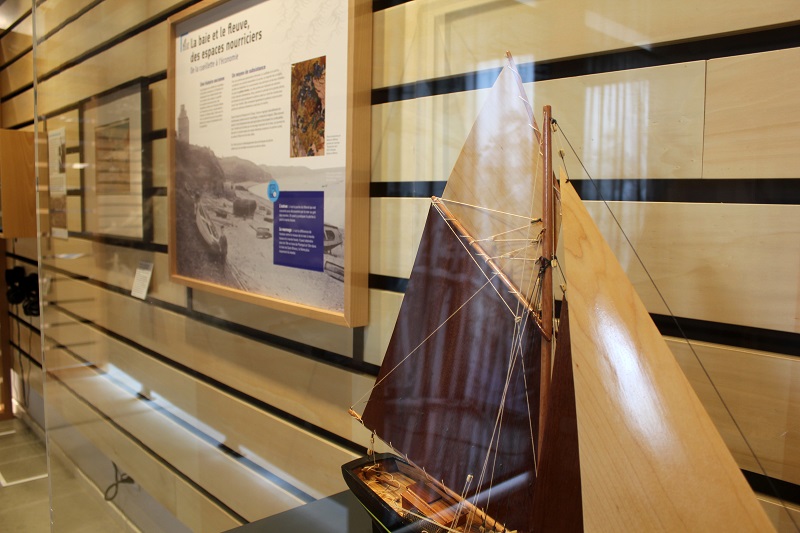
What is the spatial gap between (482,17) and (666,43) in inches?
11.0

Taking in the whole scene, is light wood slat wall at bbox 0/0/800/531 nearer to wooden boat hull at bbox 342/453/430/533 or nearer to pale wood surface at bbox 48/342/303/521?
pale wood surface at bbox 48/342/303/521

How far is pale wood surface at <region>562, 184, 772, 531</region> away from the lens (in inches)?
18.1

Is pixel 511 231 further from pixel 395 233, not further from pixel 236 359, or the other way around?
pixel 236 359

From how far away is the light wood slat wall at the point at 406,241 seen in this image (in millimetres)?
577

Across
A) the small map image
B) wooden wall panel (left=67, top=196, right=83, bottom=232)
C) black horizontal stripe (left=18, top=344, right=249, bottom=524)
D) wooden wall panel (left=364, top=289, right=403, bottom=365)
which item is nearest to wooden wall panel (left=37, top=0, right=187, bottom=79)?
wooden wall panel (left=67, top=196, right=83, bottom=232)

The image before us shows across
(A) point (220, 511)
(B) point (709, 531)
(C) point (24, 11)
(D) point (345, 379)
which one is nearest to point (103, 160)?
(C) point (24, 11)

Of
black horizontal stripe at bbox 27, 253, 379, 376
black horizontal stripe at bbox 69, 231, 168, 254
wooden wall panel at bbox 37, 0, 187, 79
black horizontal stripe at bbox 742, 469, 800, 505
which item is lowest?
black horizontal stripe at bbox 27, 253, 379, 376

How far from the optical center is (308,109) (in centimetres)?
111

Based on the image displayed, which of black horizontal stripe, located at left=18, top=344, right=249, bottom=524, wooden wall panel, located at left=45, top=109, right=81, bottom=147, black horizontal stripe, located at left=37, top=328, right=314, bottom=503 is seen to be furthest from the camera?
wooden wall panel, located at left=45, top=109, right=81, bottom=147

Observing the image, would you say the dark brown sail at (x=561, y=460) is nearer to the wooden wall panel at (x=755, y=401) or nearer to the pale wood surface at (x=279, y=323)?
the wooden wall panel at (x=755, y=401)

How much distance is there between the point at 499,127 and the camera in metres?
Answer: 0.70

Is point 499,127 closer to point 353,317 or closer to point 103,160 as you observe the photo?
point 353,317

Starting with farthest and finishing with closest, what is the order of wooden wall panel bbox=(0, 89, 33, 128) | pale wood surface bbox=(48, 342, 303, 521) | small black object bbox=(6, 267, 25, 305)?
small black object bbox=(6, 267, 25, 305)
wooden wall panel bbox=(0, 89, 33, 128)
pale wood surface bbox=(48, 342, 303, 521)

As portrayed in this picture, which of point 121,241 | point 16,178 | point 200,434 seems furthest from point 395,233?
point 16,178
